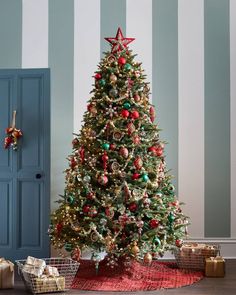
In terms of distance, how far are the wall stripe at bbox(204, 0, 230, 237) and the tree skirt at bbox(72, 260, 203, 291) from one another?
101 centimetres

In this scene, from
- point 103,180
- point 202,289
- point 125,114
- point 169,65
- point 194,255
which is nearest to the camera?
point 202,289

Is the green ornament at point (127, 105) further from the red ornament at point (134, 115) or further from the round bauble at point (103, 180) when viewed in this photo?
the round bauble at point (103, 180)

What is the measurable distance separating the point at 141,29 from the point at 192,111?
102cm

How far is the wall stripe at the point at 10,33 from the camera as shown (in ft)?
18.6

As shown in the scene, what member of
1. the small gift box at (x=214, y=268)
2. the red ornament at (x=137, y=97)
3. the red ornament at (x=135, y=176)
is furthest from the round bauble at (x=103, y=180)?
the small gift box at (x=214, y=268)

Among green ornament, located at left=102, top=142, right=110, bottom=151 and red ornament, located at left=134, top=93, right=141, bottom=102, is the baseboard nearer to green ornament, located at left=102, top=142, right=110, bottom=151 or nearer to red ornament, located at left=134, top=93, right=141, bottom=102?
green ornament, located at left=102, top=142, right=110, bottom=151

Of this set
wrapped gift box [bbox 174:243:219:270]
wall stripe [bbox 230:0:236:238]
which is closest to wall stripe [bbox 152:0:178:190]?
wall stripe [bbox 230:0:236:238]

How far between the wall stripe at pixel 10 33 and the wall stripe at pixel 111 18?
0.88 meters

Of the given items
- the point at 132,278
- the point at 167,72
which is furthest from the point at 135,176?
the point at 167,72

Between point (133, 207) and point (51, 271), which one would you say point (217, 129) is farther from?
point (51, 271)

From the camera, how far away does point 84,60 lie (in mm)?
5664

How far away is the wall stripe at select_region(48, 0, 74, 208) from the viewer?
5641mm

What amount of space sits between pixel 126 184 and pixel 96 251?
0.59 m

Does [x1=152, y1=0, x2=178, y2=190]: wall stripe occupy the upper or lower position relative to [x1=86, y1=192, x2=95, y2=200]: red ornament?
upper
